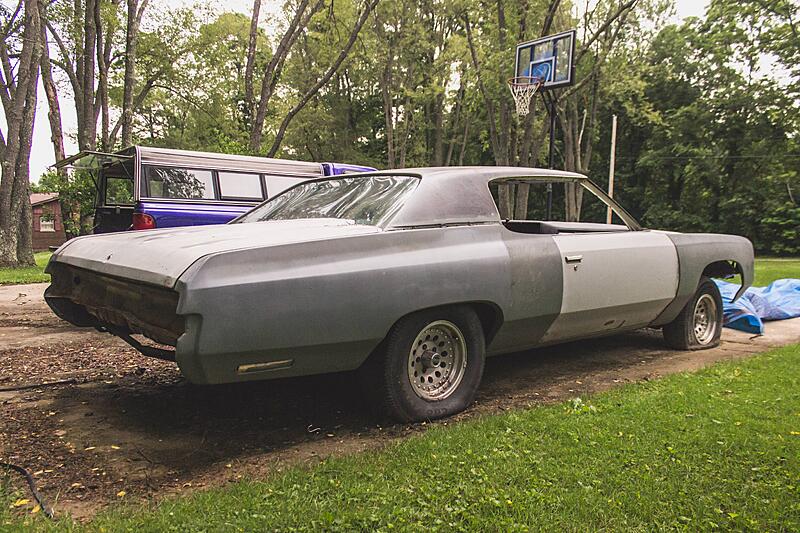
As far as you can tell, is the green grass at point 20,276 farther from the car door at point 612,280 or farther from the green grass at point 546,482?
the green grass at point 546,482

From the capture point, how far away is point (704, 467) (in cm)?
271

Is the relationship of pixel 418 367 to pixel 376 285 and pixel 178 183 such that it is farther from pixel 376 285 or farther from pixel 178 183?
pixel 178 183

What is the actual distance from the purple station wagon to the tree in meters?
6.21

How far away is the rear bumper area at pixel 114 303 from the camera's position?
2.77m

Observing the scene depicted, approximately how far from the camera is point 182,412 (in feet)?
11.5

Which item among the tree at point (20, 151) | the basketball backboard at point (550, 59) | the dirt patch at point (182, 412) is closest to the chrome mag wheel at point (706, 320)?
the dirt patch at point (182, 412)

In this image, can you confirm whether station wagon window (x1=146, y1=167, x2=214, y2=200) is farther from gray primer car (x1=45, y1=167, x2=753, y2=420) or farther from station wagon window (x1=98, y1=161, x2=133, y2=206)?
gray primer car (x1=45, y1=167, x2=753, y2=420)

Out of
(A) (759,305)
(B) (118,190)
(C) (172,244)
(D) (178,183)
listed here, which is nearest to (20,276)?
(B) (118,190)

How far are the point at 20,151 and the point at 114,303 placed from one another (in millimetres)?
14056

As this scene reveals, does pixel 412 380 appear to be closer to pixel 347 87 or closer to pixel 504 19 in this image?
pixel 504 19

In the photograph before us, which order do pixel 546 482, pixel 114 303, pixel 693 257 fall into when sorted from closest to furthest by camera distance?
pixel 546 482 < pixel 114 303 < pixel 693 257

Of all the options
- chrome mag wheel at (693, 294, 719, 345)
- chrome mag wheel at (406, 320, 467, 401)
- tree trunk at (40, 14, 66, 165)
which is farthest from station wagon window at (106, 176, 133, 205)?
tree trunk at (40, 14, 66, 165)

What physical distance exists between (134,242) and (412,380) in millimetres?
1656

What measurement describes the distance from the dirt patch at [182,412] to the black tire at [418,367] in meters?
0.12
